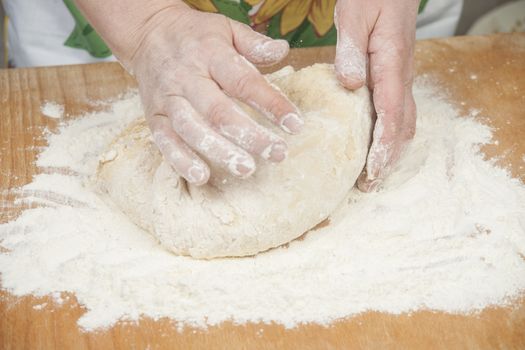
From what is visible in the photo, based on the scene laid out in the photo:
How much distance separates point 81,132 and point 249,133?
2.28ft

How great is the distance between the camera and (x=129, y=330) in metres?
1.15

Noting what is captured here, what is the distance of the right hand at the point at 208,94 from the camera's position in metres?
1.16

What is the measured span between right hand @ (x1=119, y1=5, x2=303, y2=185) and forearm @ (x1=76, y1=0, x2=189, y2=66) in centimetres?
4

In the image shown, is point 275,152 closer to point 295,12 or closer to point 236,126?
point 236,126

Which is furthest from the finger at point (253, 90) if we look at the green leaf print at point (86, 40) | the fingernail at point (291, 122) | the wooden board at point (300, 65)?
the green leaf print at point (86, 40)

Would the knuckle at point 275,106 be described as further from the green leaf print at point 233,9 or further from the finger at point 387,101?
the green leaf print at point 233,9

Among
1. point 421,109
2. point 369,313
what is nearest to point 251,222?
point 369,313

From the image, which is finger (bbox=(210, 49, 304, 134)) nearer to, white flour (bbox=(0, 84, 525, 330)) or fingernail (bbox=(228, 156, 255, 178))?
fingernail (bbox=(228, 156, 255, 178))

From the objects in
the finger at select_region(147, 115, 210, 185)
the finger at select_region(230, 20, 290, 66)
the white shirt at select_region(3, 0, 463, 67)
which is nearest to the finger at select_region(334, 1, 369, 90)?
the finger at select_region(230, 20, 290, 66)

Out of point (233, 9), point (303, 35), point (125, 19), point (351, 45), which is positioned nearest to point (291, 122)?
point (351, 45)

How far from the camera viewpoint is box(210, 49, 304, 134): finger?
116cm

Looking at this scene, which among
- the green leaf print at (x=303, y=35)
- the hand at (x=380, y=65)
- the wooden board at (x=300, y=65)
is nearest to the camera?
the wooden board at (x=300, y=65)

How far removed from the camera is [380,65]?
4.54 ft

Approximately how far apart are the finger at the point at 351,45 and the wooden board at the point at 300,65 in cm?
46
